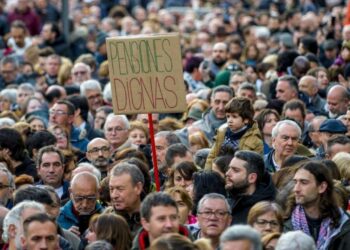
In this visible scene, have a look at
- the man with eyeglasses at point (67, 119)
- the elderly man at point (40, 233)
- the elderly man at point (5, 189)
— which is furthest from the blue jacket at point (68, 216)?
the man with eyeglasses at point (67, 119)

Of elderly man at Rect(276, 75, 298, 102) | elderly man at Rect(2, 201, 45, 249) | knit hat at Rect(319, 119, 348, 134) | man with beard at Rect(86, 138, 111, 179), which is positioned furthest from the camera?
elderly man at Rect(276, 75, 298, 102)

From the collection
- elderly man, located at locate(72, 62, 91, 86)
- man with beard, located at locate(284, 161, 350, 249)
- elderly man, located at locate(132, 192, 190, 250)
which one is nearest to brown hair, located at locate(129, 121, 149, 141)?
man with beard, located at locate(284, 161, 350, 249)

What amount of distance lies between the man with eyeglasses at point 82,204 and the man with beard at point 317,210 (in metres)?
2.00

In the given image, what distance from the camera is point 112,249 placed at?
1134 cm

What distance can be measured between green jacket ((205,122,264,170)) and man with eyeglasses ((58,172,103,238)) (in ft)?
5.90

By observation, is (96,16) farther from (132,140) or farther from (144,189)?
(144,189)

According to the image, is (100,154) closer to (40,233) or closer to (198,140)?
(198,140)

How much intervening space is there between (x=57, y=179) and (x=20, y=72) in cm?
952

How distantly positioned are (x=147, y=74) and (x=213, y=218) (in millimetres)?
2500

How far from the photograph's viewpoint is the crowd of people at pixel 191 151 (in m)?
12.0

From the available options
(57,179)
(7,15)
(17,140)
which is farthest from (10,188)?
(7,15)

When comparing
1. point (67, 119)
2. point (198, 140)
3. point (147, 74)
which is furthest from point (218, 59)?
point (147, 74)

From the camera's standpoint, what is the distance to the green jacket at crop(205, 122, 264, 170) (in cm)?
1549

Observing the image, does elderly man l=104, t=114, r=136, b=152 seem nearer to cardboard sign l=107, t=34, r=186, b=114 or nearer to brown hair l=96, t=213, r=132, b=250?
cardboard sign l=107, t=34, r=186, b=114
